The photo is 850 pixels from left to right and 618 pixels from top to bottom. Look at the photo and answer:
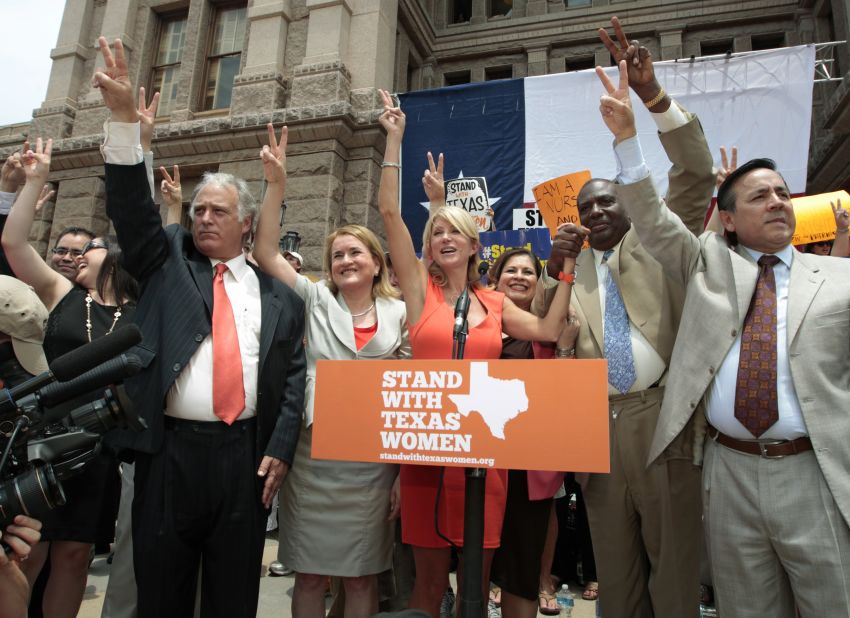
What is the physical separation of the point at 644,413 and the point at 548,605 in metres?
1.98

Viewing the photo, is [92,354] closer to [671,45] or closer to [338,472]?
[338,472]

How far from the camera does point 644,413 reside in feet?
7.27

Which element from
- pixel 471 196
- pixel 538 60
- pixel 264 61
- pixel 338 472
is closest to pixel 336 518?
pixel 338 472

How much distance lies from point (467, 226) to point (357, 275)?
0.60m

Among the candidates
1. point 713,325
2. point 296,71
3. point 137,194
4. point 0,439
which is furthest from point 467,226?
point 296,71

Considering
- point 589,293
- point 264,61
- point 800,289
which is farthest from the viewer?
point 264,61

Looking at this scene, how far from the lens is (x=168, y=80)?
10648 mm

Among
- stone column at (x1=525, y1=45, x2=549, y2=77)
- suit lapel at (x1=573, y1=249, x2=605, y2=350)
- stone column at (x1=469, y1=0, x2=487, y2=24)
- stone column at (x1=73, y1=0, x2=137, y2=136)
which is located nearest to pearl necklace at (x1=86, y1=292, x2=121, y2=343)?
suit lapel at (x1=573, y1=249, x2=605, y2=350)

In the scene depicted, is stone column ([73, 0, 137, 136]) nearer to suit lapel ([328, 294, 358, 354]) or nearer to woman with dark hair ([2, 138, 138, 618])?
woman with dark hair ([2, 138, 138, 618])

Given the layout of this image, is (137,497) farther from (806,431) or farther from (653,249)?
(806,431)

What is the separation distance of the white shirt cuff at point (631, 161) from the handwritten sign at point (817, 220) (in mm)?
3108

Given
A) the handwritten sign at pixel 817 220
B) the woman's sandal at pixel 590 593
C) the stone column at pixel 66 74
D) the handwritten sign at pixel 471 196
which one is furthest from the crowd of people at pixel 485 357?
the stone column at pixel 66 74

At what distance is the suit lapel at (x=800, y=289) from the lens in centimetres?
187

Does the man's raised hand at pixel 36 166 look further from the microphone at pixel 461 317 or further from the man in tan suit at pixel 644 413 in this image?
the man in tan suit at pixel 644 413
